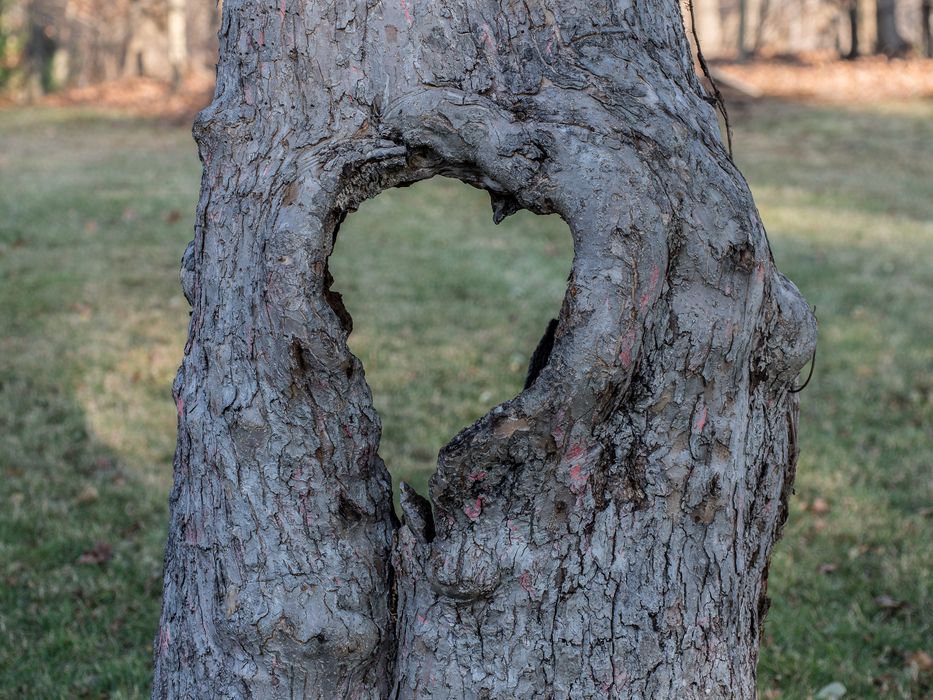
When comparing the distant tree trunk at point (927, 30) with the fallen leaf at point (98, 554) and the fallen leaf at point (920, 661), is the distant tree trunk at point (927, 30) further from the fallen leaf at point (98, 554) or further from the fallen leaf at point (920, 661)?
the fallen leaf at point (98, 554)

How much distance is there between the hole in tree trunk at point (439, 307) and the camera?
621cm

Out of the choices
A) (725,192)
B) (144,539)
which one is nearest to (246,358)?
(725,192)

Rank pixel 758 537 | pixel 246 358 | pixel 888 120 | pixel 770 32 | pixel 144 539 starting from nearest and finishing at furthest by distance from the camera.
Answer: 1. pixel 246 358
2. pixel 758 537
3. pixel 144 539
4. pixel 888 120
5. pixel 770 32

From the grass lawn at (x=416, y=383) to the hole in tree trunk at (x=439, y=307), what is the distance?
3cm

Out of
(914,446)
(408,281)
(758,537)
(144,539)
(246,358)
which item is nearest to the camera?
(246,358)

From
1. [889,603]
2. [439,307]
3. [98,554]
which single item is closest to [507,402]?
[889,603]

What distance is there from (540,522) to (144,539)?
10.2 ft

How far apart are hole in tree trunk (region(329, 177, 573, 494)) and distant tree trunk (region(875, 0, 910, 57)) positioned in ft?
52.0

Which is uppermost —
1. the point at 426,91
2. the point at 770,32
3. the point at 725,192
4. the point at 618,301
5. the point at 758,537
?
the point at 770,32

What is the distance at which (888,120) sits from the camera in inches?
704

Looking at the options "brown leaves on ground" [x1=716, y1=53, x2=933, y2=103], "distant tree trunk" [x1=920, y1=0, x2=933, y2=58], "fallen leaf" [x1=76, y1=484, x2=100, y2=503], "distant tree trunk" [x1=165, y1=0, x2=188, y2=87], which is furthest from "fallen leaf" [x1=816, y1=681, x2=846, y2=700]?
"distant tree trunk" [x1=165, y1=0, x2=188, y2=87]

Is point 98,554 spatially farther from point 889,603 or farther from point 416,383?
point 889,603

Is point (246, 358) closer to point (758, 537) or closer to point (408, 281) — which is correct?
point (758, 537)

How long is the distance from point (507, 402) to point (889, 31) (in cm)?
2538
